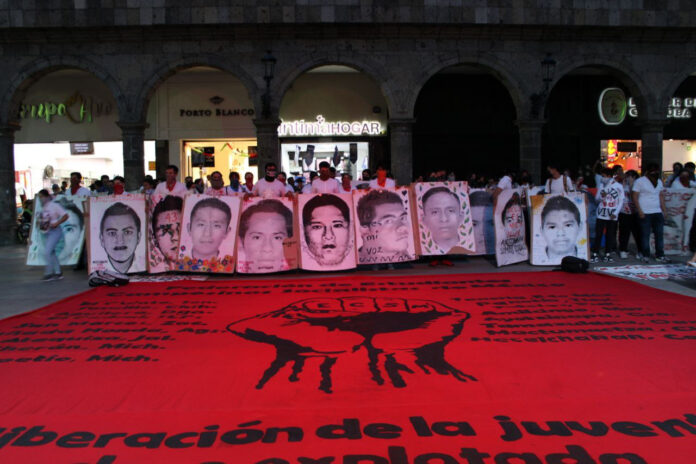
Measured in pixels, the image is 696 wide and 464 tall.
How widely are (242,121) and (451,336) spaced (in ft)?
53.6

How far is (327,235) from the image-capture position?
8.98 metres

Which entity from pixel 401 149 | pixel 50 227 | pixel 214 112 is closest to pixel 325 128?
pixel 214 112

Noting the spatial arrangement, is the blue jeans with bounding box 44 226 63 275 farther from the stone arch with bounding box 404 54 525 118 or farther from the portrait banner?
the portrait banner

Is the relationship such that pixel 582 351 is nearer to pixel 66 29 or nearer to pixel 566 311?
pixel 566 311

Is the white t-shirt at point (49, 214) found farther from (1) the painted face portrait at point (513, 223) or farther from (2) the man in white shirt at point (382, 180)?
(1) the painted face portrait at point (513, 223)

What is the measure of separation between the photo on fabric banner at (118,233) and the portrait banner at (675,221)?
994 cm

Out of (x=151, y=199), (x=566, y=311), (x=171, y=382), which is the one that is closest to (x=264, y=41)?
(x=151, y=199)

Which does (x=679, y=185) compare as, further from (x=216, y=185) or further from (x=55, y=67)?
(x=55, y=67)

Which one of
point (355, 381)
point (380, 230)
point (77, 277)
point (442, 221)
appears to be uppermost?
point (442, 221)

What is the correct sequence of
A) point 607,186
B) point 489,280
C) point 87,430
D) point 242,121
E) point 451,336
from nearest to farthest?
point 87,430, point 451,336, point 489,280, point 607,186, point 242,121

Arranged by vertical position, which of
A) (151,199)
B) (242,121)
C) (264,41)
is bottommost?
(151,199)

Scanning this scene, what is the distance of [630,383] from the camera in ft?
12.1

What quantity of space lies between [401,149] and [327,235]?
740cm

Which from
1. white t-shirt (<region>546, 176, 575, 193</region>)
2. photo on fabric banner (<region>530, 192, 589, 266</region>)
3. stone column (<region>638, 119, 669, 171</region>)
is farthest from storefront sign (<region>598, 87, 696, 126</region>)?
photo on fabric banner (<region>530, 192, 589, 266</region>)
